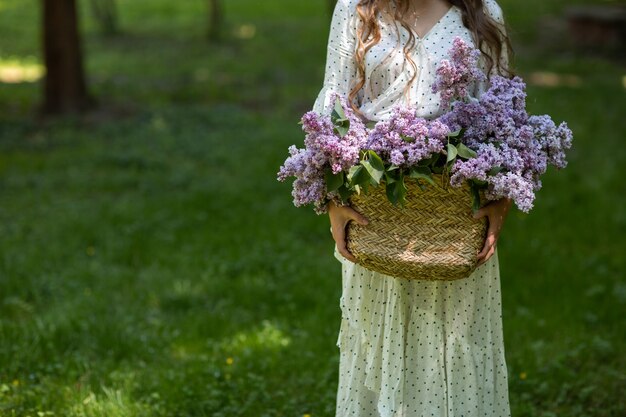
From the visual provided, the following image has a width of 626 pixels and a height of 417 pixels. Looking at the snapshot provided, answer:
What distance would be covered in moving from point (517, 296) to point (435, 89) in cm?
336

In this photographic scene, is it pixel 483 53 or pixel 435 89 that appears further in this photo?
pixel 483 53

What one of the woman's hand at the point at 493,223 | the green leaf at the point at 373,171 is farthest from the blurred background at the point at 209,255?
the green leaf at the point at 373,171

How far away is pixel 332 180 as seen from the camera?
292 centimetres

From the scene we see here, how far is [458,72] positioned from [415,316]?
96 cm

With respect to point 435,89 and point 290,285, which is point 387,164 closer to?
point 435,89

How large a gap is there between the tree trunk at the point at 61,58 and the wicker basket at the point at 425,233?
9.56m

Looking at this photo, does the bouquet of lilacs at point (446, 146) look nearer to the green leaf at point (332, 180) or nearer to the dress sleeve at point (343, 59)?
the green leaf at point (332, 180)

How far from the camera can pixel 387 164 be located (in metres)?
2.88

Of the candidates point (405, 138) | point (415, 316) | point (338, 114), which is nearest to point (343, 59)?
point (338, 114)

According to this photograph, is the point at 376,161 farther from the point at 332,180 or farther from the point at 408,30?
the point at 408,30

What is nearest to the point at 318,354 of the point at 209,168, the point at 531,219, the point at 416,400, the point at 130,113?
the point at 416,400

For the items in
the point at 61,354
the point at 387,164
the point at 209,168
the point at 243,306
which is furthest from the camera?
the point at 209,168

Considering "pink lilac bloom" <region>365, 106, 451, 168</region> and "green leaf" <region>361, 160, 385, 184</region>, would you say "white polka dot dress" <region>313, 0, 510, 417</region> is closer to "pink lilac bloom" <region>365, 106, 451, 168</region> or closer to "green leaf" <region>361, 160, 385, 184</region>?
"pink lilac bloom" <region>365, 106, 451, 168</region>

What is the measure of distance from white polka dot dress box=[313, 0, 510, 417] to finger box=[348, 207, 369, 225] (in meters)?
0.39
